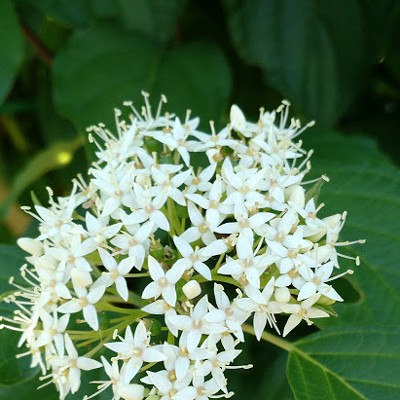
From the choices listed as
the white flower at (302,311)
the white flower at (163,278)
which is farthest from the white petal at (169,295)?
the white flower at (302,311)

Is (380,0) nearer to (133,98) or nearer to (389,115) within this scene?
(389,115)

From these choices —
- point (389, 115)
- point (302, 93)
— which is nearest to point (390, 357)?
point (302, 93)

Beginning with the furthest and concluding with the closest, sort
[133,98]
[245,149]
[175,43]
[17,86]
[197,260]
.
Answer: [17,86] → [175,43] → [133,98] → [245,149] → [197,260]

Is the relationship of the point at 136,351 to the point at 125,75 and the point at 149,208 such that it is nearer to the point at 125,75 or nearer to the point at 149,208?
the point at 149,208

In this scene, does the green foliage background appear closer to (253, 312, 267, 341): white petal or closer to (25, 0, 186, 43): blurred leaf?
(25, 0, 186, 43): blurred leaf

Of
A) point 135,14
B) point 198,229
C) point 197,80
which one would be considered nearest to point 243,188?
point 198,229

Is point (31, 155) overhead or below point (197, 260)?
overhead

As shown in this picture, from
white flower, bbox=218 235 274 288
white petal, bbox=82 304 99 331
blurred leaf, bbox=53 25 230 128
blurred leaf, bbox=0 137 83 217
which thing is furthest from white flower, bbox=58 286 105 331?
blurred leaf, bbox=0 137 83 217
